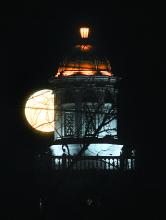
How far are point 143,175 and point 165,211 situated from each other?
22.5ft

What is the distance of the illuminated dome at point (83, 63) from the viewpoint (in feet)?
215

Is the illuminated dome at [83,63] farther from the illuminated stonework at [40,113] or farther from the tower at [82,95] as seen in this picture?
the illuminated stonework at [40,113]

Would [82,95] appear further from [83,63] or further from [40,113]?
[40,113]

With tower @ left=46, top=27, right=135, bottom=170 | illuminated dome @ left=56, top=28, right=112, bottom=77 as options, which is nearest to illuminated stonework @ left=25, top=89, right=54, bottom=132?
tower @ left=46, top=27, right=135, bottom=170

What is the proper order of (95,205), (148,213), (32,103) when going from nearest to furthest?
(32,103), (148,213), (95,205)

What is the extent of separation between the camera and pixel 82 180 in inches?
2559

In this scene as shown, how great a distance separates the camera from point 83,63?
65.7 meters

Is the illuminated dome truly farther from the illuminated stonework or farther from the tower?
the illuminated stonework

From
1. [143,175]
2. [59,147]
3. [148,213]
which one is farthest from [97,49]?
[148,213]

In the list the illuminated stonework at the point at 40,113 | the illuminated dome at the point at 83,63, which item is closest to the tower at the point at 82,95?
the illuminated dome at the point at 83,63

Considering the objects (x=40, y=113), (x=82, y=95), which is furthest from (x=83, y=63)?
(x=40, y=113)

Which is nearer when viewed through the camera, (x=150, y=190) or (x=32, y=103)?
(x=32, y=103)

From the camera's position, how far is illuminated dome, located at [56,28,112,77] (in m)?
65.4

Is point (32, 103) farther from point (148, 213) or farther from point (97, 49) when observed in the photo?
point (97, 49)
